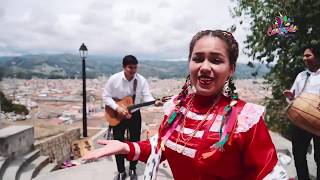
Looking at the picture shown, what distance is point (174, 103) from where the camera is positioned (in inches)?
70.2

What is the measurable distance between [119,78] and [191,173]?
3.02 m

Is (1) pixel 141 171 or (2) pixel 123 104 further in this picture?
(1) pixel 141 171

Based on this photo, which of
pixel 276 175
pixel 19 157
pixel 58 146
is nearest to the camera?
pixel 276 175

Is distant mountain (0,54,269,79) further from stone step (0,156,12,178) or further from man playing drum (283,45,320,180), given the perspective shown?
stone step (0,156,12,178)

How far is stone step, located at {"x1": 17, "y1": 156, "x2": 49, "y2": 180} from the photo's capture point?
578cm

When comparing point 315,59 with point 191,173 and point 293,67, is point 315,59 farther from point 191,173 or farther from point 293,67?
point 293,67

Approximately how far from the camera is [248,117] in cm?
143

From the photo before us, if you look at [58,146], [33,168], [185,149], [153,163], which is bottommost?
[58,146]

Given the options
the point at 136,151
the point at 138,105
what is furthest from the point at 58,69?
the point at 136,151

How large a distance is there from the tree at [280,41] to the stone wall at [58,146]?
18.7 ft

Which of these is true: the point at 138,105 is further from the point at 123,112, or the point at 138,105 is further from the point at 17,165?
the point at 17,165

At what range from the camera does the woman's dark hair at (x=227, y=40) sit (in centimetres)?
153

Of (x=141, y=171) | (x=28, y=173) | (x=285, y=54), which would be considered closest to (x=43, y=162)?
(x=28, y=173)

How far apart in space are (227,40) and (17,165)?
17.7 feet
